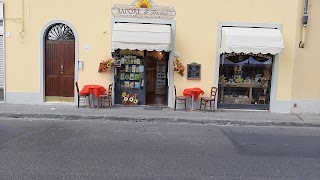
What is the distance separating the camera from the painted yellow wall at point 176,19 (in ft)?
34.9

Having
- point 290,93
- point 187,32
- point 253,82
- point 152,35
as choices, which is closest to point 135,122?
point 152,35

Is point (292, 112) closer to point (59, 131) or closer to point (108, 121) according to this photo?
point (108, 121)

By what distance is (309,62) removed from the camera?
35.3 feet

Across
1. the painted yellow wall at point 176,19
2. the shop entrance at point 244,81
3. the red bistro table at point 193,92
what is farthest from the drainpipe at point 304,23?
the red bistro table at point 193,92

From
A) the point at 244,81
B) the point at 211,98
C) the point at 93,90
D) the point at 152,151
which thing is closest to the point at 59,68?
the point at 93,90

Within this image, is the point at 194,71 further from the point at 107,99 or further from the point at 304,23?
the point at 304,23

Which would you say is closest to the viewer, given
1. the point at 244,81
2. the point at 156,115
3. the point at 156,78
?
the point at 156,115

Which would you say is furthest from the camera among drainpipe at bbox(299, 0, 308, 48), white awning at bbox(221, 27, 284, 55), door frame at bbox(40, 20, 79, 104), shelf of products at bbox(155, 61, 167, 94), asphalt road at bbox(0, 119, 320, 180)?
shelf of products at bbox(155, 61, 167, 94)

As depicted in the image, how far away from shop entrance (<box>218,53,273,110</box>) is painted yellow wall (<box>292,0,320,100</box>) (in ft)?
3.08

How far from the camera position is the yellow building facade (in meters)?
10.6

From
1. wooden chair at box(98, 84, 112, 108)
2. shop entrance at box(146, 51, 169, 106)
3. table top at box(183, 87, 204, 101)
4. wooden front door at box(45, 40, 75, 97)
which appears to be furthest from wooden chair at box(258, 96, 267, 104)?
wooden front door at box(45, 40, 75, 97)

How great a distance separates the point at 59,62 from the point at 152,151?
20.9ft

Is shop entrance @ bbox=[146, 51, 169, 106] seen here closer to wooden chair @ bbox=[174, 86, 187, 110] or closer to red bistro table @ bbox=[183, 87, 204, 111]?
wooden chair @ bbox=[174, 86, 187, 110]

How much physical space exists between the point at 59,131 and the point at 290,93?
25.8 feet
